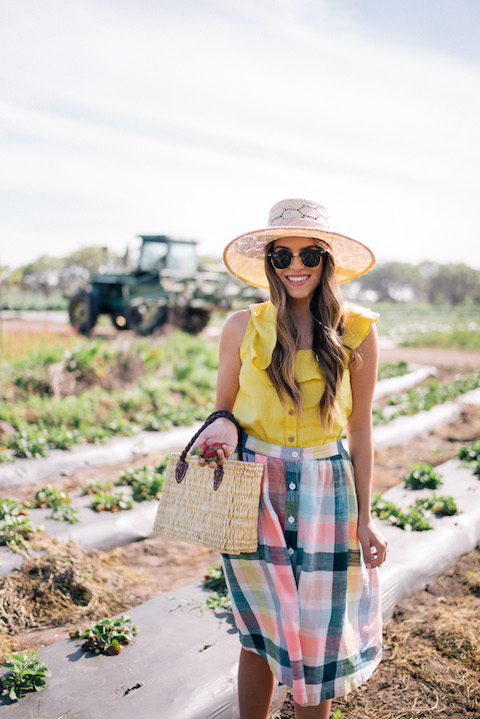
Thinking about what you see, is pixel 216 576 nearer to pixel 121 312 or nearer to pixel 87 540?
pixel 87 540

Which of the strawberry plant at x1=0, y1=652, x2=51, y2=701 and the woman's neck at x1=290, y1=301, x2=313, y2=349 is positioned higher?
the woman's neck at x1=290, y1=301, x2=313, y2=349

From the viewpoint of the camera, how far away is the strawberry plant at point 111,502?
3.87m

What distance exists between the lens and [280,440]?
70.1 inches

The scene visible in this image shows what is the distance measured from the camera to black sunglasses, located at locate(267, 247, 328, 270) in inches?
70.8

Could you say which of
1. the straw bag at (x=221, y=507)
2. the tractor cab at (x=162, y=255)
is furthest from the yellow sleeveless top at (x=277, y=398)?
the tractor cab at (x=162, y=255)

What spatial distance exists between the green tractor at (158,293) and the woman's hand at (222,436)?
1055 centimetres

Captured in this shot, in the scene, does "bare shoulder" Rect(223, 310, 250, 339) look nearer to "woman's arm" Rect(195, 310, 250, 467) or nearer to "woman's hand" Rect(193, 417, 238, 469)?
"woman's arm" Rect(195, 310, 250, 467)

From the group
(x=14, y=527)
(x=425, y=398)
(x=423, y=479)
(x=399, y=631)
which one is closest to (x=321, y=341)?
(x=399, y=631)

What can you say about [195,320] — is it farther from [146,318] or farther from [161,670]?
[161,670]

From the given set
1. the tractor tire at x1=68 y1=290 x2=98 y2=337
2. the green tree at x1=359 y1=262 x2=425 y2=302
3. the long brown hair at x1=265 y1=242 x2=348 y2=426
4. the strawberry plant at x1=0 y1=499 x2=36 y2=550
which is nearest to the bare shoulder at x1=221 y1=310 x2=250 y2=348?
the long brown hair at x1=265 y1=242 x2=348 y2=426

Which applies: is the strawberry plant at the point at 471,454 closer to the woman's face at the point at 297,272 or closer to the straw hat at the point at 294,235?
the straw hat at the point at 294,235

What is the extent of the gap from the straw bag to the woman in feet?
0.20

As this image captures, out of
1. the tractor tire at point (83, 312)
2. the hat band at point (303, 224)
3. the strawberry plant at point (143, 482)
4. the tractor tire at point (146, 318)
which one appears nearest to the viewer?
the hat band at point (303, 224)

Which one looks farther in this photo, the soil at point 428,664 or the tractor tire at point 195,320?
the tractor tire at point 195,320
